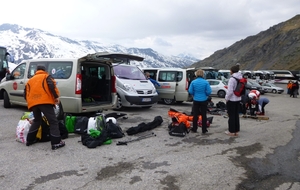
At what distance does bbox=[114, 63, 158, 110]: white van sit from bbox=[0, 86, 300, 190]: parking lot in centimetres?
353

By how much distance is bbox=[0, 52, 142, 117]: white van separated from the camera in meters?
7.32

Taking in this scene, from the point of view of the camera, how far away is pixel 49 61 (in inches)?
319

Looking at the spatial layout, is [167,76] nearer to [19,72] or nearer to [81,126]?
[19,72]

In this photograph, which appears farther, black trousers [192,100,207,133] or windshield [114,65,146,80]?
windshield [114,65,146,80]

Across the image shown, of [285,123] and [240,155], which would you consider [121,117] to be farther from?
[285,123]

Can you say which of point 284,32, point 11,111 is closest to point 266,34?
point 284,32

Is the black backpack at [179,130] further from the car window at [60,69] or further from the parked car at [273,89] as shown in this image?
the parked car at [273,89]

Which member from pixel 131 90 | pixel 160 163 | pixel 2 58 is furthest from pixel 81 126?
pixel 2 58

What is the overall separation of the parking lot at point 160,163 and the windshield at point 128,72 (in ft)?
14.7

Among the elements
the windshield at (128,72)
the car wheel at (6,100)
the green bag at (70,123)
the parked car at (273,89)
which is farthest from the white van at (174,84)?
the parked car at (273,89)

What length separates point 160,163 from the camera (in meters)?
4.68

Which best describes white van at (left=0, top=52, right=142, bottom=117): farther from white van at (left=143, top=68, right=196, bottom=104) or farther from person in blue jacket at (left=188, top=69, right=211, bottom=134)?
white van at (left=143, top=68, right=196, bottom=104)

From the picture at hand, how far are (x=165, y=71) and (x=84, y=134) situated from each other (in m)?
7.68

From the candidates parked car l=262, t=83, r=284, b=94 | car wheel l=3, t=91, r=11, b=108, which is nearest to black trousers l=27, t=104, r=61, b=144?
car wheel l=3, t=91, r=11, b=108
